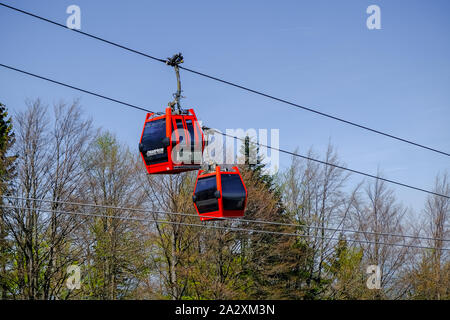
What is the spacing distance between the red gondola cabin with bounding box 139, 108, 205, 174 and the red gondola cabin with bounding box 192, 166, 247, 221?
172 centimetres

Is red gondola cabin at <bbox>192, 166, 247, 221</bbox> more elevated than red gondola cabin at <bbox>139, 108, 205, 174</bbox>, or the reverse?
red gondola cabin at <bbox>139, 108, 205, 174</bbox>

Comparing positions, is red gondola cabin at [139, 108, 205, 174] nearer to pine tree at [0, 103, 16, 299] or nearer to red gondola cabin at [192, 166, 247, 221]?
red gondola cabin at [192, 166, 247, 221]

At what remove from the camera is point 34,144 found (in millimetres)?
27406

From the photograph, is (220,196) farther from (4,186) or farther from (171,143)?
(4,186)

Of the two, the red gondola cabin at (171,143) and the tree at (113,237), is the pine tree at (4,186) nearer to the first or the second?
the tree at (113,237)

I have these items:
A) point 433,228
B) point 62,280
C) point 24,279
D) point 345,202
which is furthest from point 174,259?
point 433,228

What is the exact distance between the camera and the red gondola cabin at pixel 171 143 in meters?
12.5

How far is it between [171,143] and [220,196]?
8.45 ft

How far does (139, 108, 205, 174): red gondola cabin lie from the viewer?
12.5 meters

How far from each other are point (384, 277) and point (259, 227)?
10.0 metres

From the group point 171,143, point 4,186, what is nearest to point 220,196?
point 171,143

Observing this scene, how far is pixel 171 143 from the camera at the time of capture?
12.4 metres

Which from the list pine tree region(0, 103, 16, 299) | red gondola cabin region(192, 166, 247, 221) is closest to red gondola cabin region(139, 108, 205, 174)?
red gondola cabin region(192, 166, 247, 221)

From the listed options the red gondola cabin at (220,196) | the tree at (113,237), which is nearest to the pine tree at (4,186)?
the tree at (113,237)
